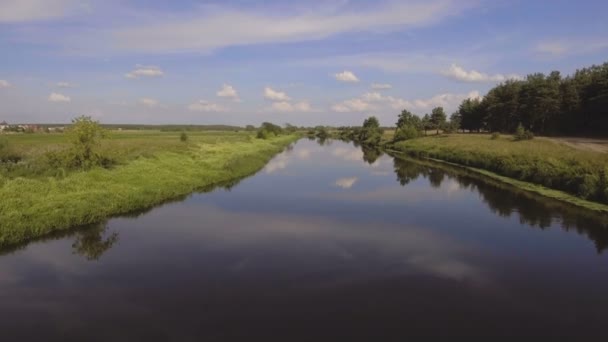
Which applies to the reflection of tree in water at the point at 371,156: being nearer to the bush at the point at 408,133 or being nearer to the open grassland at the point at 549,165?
the open grassland at the point at 549,165

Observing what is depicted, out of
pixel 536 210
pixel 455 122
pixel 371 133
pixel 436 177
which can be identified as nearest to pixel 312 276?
pixel 536 210

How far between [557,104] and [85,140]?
62.1 metres

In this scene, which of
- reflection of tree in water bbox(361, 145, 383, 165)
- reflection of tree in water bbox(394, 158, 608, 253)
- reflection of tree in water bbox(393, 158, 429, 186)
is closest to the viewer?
reflection of tree in water bbox(394, 158, 608, 253)

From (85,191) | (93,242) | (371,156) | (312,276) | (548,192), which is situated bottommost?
(93,242)

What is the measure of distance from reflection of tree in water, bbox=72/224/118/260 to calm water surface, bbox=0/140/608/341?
0.25ft

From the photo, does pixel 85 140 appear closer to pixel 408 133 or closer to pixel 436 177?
pixel 436 177

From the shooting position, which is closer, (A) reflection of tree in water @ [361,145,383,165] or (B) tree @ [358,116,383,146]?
(A) reflection of tree in water @ [361,145,383,165]

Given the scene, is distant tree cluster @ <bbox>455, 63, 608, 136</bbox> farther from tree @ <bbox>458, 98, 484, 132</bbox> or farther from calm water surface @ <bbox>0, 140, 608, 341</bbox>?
calm water surface @ <bbox>0, 140, 608, 341</bbox>

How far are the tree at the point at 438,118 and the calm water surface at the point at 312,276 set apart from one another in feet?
226

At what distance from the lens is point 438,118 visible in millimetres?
92500

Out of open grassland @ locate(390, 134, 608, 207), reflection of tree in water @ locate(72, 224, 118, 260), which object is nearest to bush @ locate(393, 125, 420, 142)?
open grassland @ locate(390, 134, 608, 207)

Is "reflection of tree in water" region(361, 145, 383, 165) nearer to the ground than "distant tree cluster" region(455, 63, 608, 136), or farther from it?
nearer to the ground

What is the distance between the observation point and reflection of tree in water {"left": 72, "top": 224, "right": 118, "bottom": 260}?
1598 cm

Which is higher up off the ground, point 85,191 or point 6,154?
point 6,154
